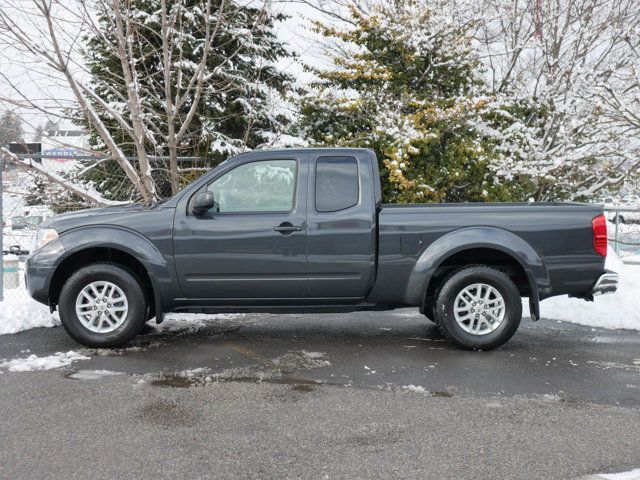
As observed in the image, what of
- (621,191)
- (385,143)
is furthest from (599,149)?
(385,143)

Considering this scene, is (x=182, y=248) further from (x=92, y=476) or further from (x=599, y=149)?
(x=599, y=149)

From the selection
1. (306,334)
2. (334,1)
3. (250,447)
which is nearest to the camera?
(250,447)

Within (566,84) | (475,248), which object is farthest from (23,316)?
(566,84)

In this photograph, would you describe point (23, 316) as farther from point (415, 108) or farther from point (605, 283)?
point (415, 108)

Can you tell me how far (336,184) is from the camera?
5543 millimetres

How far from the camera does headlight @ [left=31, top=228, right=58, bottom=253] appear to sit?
5422 millimetres

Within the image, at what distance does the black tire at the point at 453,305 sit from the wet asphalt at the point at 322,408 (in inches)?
4.7

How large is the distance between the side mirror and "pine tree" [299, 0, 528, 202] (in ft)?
19.6

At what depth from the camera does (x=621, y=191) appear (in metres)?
13.6

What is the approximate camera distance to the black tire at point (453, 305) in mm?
5348

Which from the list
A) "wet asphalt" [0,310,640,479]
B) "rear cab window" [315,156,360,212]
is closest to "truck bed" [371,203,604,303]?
"rear cab window" [315,156,360,212]

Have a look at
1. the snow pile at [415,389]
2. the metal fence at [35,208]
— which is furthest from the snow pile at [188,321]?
the snow pile at [415,389]

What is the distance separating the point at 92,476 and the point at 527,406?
108 inches

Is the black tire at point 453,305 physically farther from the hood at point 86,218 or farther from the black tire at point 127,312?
the hood at point 86,218
